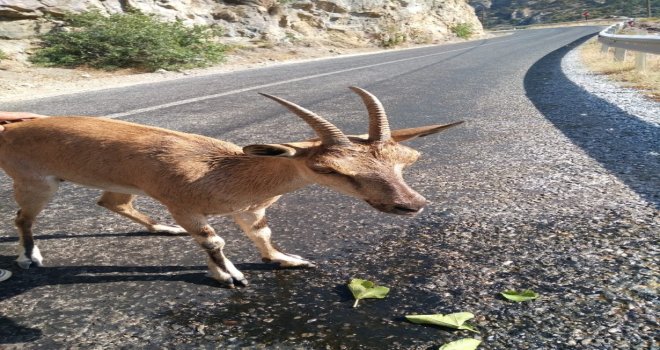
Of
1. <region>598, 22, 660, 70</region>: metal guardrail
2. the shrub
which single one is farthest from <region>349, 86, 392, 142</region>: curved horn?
the shrub

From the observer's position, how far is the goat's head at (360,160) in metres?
2.37

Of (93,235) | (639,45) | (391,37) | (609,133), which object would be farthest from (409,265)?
(391,37)

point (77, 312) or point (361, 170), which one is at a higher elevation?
point (361, 170)

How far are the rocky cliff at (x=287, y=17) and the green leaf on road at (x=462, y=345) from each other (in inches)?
721

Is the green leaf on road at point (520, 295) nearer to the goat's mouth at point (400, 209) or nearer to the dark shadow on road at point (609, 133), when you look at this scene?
the goat's mouth at point (400, 209)

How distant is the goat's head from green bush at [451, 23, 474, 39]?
44413 millimetres

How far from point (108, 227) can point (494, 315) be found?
2356 mm

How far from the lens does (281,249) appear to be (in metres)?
3.11

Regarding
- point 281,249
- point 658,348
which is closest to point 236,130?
point 281,249

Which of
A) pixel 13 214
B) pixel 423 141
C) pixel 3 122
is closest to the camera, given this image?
pixel 3 122

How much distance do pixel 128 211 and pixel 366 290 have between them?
1688 millimetres

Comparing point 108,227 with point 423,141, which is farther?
point 423,141

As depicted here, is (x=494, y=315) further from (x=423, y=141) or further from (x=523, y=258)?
(x=423, y=141)

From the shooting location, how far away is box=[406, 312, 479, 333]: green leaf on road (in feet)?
7.18
